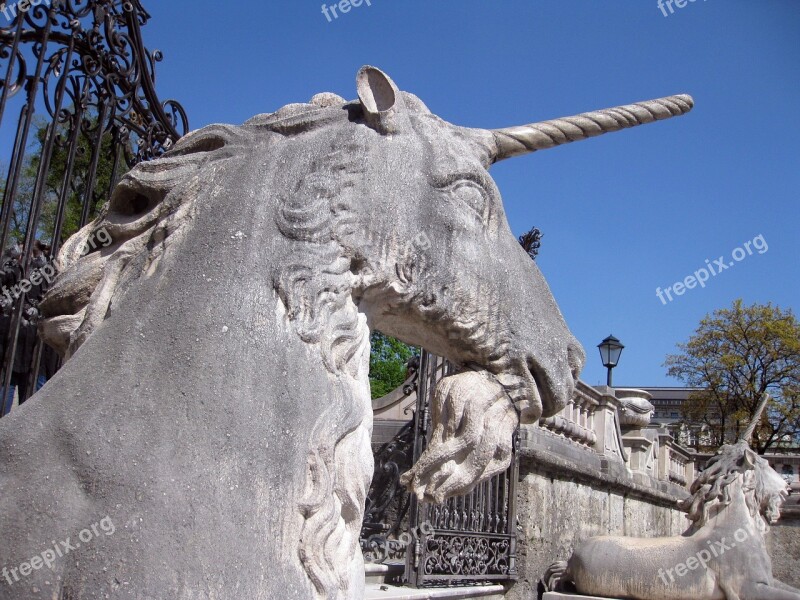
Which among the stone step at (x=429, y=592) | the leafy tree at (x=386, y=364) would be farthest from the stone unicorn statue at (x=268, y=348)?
the leafy tree at (x=386, y=364)

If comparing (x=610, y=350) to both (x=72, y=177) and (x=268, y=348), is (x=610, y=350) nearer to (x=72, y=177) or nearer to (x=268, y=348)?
(x=72, y=177)

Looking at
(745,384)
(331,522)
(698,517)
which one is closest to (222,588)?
(331,522)

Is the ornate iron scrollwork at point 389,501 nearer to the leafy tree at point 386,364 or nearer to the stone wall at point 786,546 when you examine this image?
the stone wall at point 786,546

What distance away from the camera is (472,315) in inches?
65.6

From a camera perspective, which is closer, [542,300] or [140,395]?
[140,395]

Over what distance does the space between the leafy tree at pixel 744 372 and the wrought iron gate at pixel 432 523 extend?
70.4ft

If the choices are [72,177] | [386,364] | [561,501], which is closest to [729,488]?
[561,501]

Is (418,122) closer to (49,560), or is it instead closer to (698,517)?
(49,560)

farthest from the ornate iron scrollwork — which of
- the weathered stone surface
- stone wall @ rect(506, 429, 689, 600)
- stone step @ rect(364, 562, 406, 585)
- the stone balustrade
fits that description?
the weathered stone surface

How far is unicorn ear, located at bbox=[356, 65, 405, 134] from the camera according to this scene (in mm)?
1718

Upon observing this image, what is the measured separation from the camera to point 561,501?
8320 millimetres

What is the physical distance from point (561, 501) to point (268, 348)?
7.44 meters

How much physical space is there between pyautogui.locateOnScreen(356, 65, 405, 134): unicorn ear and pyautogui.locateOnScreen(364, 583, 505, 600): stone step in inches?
160

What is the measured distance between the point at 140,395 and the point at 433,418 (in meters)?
0.60
